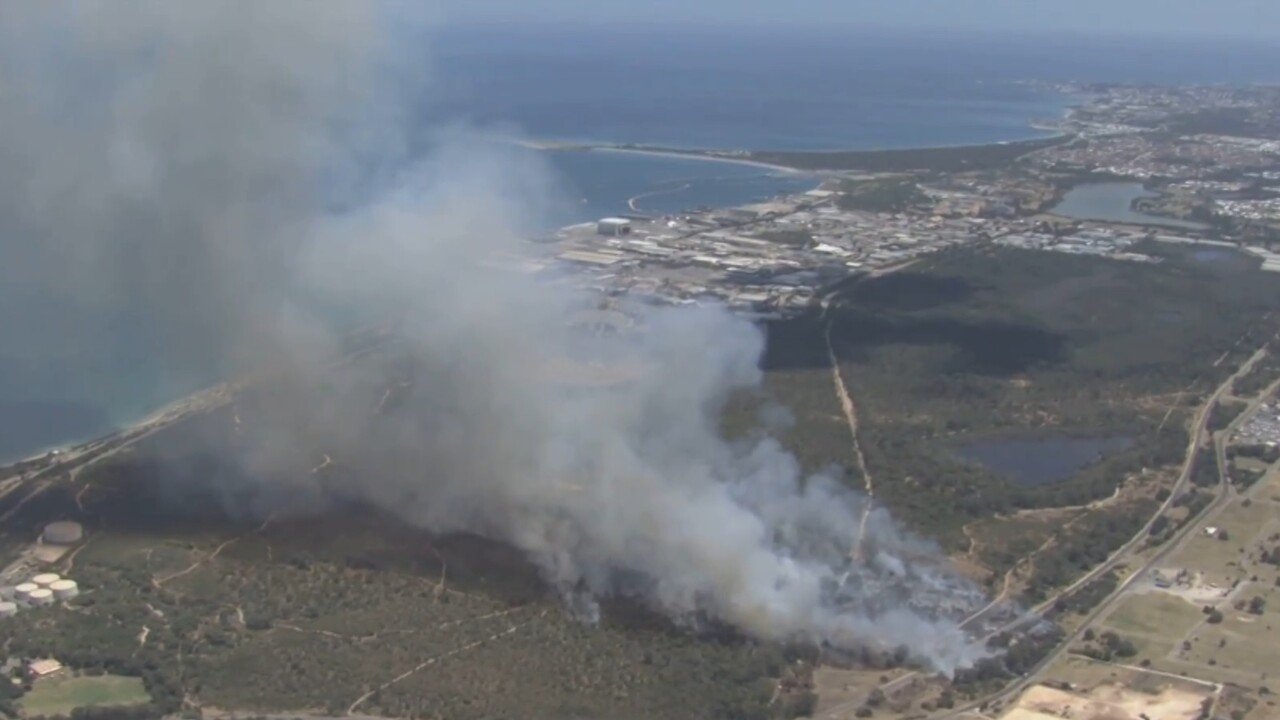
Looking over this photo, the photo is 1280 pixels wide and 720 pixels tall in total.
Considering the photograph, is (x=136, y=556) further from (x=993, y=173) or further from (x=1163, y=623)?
(x=993, y=173)

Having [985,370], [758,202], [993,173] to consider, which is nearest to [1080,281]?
[985,370]

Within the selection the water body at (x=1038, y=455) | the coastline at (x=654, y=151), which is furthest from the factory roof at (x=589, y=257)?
the coastline at (x=654, y=151)

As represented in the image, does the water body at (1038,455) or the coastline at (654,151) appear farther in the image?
the coastline at (654,151)

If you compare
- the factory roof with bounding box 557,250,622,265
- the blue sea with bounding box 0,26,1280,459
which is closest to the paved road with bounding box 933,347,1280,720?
the blue sea with bounding box 0,26,1280,459

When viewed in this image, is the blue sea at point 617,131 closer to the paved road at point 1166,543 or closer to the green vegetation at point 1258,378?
the paved road at point 1166,543

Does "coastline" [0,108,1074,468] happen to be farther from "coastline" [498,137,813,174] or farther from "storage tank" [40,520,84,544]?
"storage tank" [40,520,84,544]

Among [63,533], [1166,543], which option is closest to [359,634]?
[63,533]
